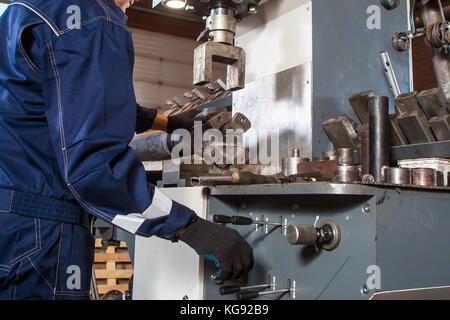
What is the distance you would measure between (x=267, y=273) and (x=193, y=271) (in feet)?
0.65

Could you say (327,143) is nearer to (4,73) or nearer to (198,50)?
(198,50)

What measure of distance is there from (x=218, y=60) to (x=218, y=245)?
1.65 ft

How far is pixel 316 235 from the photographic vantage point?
933mm

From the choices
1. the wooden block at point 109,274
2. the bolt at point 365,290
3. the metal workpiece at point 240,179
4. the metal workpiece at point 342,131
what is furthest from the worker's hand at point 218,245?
the wooden block at point 109,274

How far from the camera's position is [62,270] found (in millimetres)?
971

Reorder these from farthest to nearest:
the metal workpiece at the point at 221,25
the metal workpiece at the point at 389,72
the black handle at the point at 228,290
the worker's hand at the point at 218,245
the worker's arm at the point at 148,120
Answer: the worker's arm at the point at 148,120 < the metal workpiece at the point at 389,72 < the metal workpiece at the point at 221,25 < the black handle at the point at 228,290 < the worker's hand at the point at 218,245

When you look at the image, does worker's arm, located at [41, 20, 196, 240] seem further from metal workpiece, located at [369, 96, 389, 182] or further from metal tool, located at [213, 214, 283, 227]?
metal workpiece, located at [369, 96, 389, 182]

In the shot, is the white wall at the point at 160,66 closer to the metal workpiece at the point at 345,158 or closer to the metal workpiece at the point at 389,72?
the metal workpiece at the point at 389,72

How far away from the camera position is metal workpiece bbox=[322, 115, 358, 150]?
44.9 inches

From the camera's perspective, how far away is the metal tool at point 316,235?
2.98ft

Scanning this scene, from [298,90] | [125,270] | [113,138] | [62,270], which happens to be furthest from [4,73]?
[125,270]

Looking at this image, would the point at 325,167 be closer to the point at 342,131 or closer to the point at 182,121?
the point at 342,131

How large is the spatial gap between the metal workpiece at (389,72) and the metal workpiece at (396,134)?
0.32 meters

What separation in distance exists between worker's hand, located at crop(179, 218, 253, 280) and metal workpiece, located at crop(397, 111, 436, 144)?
0.46 metres
